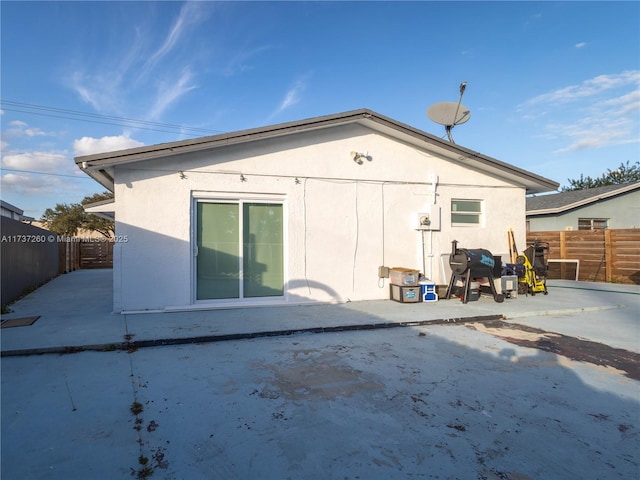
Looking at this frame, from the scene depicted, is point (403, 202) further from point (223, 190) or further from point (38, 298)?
point (38, 298)

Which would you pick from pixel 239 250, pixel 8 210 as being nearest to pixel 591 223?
pixel 239 250

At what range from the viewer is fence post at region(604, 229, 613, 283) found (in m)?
11.4

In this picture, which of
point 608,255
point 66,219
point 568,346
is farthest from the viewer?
point 66,219

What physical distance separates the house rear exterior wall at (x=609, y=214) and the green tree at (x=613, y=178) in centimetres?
1970

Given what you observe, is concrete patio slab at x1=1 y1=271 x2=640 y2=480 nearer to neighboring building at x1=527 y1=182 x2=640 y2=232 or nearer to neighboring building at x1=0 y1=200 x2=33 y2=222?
neighboring building at x1=527 y1=182 x2=640 y2=232

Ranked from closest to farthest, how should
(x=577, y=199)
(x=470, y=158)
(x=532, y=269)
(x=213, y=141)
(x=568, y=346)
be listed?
(x=568, y=346) → (x=213, y=141) → (x=470, y=158) → (x=532, y=269) → (x=577, y=199)

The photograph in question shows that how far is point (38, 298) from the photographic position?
28.1ft

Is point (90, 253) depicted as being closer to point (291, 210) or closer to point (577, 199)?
point (291, 210)

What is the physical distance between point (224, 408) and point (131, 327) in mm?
3381

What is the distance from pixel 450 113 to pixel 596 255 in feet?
25.0

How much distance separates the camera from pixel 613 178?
33.4 meters

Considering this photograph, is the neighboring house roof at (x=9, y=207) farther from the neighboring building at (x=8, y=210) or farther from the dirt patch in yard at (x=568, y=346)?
the dirt patch in yard at (x=568, y=346)

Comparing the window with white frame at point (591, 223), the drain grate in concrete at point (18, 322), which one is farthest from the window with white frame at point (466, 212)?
the window with white frame at point (591, 223)

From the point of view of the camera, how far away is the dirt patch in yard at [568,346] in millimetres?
4113
